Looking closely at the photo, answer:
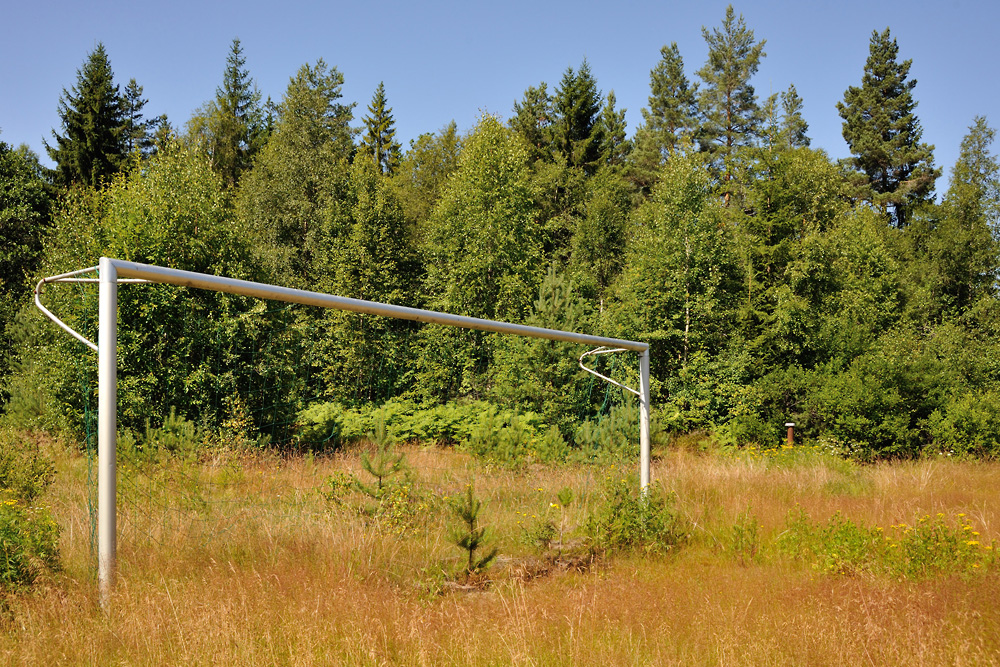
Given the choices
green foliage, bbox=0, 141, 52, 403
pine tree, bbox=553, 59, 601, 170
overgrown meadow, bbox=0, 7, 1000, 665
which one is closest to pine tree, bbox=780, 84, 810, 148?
overgrown meadow, bbox=0, 7, 1000, 665

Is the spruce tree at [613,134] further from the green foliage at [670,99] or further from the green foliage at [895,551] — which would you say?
the green foliage at [895,551]

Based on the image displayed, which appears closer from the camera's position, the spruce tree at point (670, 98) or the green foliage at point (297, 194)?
the green foliage at point (297, 194)

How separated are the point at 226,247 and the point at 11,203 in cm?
1322

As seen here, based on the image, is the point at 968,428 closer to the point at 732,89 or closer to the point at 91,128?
the point at 732,89

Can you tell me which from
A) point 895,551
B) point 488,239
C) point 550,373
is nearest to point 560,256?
point 488,239

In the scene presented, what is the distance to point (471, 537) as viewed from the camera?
219 inches

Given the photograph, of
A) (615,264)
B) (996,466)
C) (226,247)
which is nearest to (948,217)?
(615,264)

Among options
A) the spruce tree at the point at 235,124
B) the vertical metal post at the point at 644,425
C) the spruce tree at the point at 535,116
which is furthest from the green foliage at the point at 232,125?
the vertical metal post at the point at 644,425

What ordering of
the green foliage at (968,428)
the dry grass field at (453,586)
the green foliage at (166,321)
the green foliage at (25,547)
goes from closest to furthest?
1. the dry grass field at (453,586)
2. the green foliage at (25,547)
3. the green foliage at (166,321)
4. the green foliage at (968,428)

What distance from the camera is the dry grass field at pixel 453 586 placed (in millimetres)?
3797

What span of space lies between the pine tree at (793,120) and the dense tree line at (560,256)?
0.18 m

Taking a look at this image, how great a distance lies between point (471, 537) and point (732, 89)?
29.5 meters

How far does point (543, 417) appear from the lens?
46.2 feet

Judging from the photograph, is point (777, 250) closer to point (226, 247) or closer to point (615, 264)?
point (615, 264)
